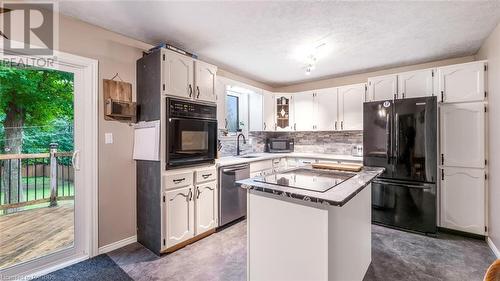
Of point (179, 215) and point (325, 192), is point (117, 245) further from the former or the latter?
point (325, 192)

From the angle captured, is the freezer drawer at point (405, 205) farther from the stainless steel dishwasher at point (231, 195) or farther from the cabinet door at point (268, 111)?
the cabinet door at point (268, 111)

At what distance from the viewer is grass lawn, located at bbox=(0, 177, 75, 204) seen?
2.10m

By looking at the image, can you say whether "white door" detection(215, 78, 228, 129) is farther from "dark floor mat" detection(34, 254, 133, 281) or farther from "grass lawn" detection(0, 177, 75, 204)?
"dark floor mat" detection(34, 254, 133, 281)

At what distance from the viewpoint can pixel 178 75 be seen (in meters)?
2.52

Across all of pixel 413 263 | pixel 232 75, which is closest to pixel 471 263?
pixel 413 263

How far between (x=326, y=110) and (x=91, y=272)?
13.3ft

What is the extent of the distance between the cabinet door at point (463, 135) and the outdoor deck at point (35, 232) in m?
4.60

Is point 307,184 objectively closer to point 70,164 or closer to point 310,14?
point 310,14

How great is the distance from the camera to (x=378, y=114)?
10.4 ft

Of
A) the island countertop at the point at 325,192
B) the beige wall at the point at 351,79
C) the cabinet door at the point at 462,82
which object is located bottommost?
the island countertop at the point at 325,192

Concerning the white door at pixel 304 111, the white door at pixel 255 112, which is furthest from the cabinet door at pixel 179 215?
the white door at pixel 304 111

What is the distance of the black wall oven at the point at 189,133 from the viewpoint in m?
2.43

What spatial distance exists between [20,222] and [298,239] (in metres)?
2.60

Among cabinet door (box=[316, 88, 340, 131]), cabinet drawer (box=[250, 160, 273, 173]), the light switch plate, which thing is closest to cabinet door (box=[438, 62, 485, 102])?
cabinet door (box=[316, 88, 340, 131])
